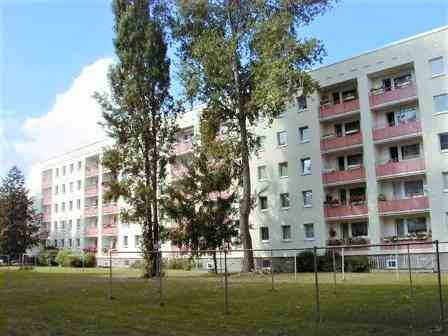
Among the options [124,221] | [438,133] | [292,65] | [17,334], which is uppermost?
[292,65]

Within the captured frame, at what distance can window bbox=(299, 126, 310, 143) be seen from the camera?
5138 centimetres

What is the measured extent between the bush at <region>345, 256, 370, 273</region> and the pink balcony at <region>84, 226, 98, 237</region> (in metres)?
51.3

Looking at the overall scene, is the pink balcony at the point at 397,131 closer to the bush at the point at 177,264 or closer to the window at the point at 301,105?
the window at the point at 301,105

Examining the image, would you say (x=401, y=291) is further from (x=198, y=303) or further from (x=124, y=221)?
(x=124, y=221)

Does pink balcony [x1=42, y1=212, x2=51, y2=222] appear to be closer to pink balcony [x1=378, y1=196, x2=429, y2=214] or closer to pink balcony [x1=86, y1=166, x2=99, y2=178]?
pink balcony [x1=86, y1=166, x2=99, y2=178]

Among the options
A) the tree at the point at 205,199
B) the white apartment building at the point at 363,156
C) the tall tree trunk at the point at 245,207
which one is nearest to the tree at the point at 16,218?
the white apartment building at the point at 363,156

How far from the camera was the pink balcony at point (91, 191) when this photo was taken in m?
85.8

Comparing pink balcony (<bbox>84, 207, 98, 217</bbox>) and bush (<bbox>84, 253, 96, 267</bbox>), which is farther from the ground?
pink balcony (<bbox>84, 207, 98, 217</bbox>)

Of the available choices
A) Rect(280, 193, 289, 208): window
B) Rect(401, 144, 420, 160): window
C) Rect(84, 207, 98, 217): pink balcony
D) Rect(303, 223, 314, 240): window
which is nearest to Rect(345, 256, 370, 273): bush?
Rect(303, 223, 314, 240): window

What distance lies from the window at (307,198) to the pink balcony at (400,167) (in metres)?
7.29

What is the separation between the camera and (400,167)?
144ft

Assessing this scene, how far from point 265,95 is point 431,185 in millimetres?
15777

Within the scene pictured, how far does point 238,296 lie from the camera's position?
A: 20781mm

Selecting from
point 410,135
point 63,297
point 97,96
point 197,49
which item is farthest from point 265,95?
point 63,297
